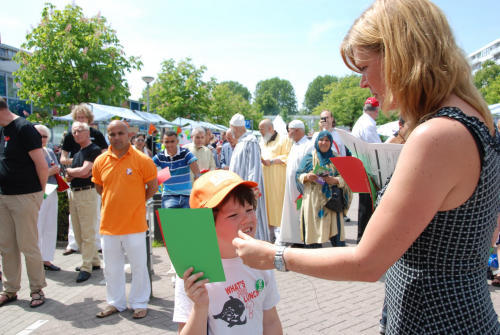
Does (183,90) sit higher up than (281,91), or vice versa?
(281,91)

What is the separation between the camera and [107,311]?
4.23 metres

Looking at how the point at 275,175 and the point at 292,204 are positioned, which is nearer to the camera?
the point at 292,204

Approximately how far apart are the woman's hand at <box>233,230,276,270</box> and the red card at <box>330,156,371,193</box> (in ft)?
2.50

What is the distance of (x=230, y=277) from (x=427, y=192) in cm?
107

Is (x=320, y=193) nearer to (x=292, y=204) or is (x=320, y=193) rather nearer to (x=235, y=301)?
(x=292, y=204)

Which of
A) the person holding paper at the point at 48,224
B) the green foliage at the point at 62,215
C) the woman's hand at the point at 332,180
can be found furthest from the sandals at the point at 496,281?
the green foliage at the point at 62,215

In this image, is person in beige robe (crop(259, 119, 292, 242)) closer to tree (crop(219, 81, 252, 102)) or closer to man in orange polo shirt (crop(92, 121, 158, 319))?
man in orange polo shirt (crop(92, 121, 158, 319))

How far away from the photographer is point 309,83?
114m

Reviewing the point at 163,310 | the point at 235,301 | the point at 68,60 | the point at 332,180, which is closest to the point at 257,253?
the point at 235,301

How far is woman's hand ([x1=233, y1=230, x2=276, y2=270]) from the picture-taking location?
128 centimetres

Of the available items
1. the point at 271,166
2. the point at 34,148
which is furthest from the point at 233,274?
the point at 271,166

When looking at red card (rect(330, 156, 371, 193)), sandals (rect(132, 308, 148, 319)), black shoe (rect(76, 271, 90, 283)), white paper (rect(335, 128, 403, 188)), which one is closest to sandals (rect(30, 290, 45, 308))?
black shoe (rect(76, 271, 90, 283))

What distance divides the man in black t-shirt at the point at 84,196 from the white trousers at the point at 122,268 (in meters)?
1.38

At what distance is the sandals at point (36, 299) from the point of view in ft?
14.8
